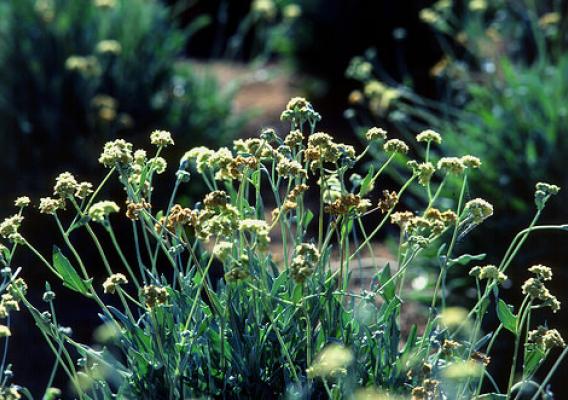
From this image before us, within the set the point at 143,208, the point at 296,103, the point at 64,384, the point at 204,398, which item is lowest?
the point at 64,384

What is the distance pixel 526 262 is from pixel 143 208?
7.25 ft

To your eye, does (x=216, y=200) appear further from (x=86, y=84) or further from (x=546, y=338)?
(x=86, y=84)

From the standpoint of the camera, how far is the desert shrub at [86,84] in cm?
488

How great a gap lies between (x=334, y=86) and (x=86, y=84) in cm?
248

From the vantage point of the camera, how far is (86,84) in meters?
4.93

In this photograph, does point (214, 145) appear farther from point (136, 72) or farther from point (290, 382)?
point (290, 382)

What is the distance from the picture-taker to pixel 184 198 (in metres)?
4.75

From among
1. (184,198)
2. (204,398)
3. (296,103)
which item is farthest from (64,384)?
(296,103)

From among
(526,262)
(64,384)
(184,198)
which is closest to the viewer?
(64,384)

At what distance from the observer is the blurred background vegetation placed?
4023 millimetres

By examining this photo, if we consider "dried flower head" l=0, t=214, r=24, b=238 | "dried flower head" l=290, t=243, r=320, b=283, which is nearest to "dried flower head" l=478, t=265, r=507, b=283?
"dried flower head" l=290, t=243, r=320, b=283

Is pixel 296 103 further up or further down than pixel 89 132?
further up

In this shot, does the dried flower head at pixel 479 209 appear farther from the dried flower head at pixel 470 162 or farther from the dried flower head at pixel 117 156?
the dried flower head at pixel 117 156

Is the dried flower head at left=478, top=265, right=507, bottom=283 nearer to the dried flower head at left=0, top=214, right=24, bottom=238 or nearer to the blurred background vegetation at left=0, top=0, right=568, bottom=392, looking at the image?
the dried flower head at left=0, top=214, right=24, bottom=238
